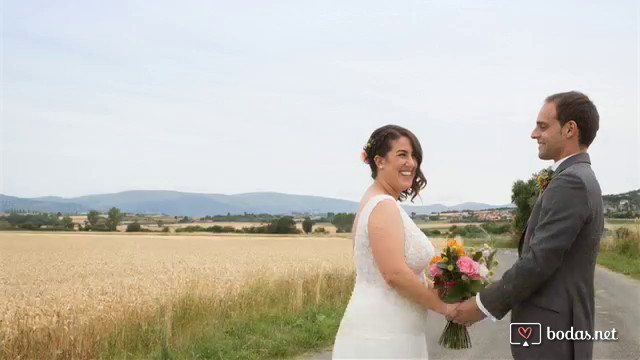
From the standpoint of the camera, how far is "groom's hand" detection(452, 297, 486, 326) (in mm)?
4402

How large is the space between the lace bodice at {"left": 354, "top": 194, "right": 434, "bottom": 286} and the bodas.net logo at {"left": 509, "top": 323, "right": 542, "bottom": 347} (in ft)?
2.21

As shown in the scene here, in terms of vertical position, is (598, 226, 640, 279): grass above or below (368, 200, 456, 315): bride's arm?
below

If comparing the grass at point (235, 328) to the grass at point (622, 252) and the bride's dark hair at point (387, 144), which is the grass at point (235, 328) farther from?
the grass at point (622, 252)

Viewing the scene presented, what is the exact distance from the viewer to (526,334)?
385 centimetres

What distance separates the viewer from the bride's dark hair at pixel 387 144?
427 centimetres

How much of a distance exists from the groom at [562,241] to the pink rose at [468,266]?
534 millimetres

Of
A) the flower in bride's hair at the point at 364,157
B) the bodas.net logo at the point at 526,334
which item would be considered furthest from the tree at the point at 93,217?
the bodas.net logo at the point at 526,334

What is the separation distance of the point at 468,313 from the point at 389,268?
753mm

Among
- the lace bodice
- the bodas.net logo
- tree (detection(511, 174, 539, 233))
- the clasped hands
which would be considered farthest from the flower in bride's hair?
tree (detection(511, 174, 539, 233))

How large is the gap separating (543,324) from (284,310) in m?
8.80

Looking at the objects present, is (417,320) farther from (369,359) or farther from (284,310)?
(284,310)

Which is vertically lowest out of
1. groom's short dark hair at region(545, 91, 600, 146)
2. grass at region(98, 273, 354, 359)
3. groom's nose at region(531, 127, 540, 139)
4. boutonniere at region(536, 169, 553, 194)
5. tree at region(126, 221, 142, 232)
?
grass at region(98, 273, 354, 359)

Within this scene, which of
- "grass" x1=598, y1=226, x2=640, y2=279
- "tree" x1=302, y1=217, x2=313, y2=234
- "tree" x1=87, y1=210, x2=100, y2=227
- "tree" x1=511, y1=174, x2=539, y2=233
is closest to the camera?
"grass" x1=598, y1=226, x2=640, y2=279

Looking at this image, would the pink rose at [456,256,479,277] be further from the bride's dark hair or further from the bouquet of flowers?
the bride's dark hair
